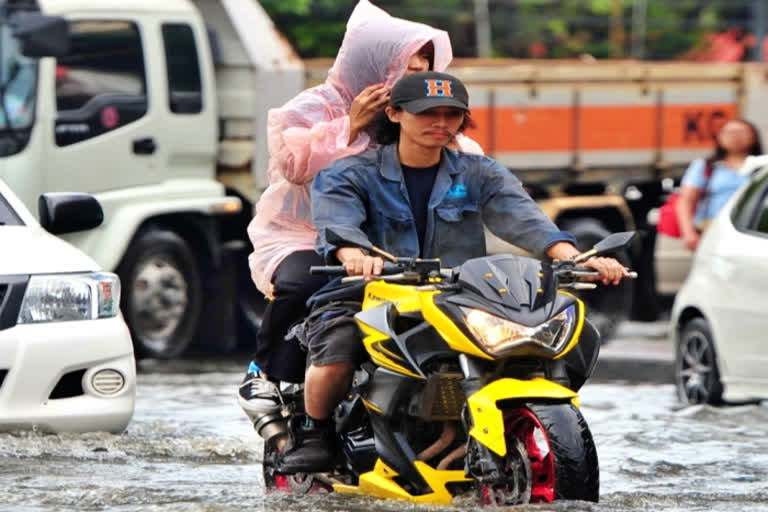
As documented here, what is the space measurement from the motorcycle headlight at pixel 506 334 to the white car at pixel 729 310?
15.4ft

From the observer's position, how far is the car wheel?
1223 centimetres

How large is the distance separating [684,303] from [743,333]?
0.97 metres

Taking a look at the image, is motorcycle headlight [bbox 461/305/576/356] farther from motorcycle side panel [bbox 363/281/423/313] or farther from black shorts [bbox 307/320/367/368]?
black shorts [bbox 307/320/367/368]

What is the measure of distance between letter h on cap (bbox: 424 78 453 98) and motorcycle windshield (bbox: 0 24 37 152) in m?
7.76

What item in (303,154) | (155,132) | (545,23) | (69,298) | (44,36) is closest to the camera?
(303,154)

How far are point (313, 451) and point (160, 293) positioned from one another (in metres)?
8.04

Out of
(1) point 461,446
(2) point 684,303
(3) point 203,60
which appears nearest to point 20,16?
(3) point 203,60

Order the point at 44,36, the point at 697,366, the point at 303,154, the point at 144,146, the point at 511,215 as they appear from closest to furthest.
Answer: the point at 511,215 < the point at 303,154 < the point at 697,366 < the point at 44,36 < the point at 144,146

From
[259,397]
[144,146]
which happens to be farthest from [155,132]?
[259,397]

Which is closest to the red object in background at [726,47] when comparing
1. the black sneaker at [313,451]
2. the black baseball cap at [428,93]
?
the black sneaker at [313,451]

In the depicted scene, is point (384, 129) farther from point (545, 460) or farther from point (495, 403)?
point (545, 460)

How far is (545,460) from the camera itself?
6.77 meters

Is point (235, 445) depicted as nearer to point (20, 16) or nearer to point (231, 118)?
point (20, 16)

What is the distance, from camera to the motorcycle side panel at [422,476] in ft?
23.4
